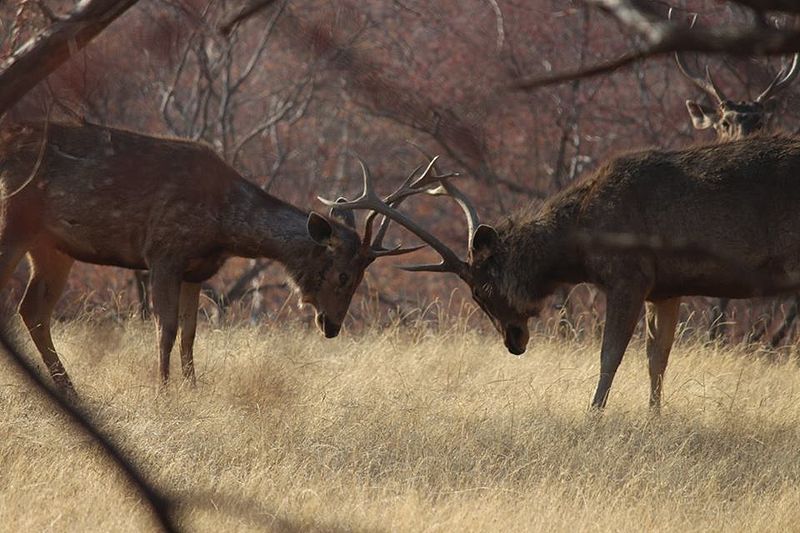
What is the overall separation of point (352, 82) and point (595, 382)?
323 inches

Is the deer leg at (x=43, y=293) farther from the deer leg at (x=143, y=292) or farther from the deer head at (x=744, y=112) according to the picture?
the deer head at (x=744, y=112)

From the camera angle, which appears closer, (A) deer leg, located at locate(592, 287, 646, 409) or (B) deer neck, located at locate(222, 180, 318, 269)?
(A) deer leg, located at locate(592, 287, 646, 409)

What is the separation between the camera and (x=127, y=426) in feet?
23.3

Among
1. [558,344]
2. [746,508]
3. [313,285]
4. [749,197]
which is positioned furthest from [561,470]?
[558,344]

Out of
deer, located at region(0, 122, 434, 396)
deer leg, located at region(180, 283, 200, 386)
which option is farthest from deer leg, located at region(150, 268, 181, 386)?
deer leg, located at region(180, 283, 200, 386)

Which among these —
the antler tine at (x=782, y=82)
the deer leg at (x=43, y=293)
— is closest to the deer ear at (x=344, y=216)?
the deer leg at (x=43, y=293)

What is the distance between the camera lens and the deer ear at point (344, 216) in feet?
32.2

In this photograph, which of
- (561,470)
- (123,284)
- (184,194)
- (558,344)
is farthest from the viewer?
(123,284)

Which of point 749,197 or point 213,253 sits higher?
point 749,197

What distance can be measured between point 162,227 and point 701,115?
576 centimetres

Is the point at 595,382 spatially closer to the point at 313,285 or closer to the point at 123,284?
the point at 313,285

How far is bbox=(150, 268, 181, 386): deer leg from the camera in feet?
30.1

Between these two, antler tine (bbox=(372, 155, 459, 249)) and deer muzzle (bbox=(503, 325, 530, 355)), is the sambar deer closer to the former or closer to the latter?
deer muzzle (bbox=(503, 325, 530, 355))

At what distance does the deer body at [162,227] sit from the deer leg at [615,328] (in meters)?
1.83
